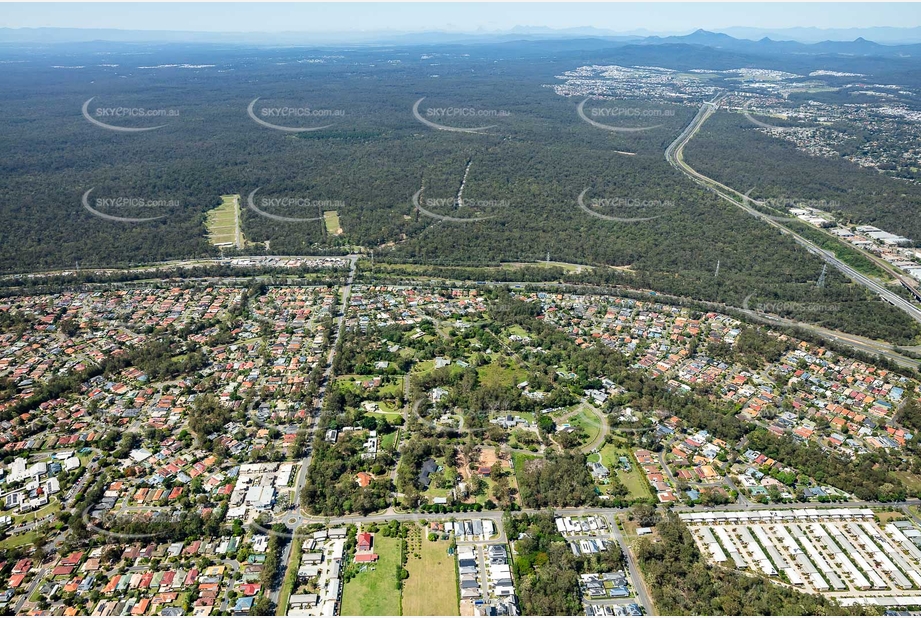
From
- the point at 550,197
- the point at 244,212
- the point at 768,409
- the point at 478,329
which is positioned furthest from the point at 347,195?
the point at 768,409

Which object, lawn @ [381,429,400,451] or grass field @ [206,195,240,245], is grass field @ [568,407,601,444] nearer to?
lawn @ [381,429,400,451]

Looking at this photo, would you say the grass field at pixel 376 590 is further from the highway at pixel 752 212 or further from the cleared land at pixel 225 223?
the cleared land at pixel 225 223

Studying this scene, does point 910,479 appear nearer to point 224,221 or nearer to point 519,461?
point 519,461

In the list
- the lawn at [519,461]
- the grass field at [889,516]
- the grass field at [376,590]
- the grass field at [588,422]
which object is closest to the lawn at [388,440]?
the lawn at [519,461]

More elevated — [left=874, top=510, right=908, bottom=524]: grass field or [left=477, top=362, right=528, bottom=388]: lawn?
[left=477, top=362, right=528, bottom=388]: lawn

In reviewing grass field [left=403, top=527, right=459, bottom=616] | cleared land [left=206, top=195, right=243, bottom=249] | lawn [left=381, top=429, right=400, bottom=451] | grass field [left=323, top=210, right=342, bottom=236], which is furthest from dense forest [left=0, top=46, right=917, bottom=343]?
grass field [left=403, top=527, right=459, bottom=616]
